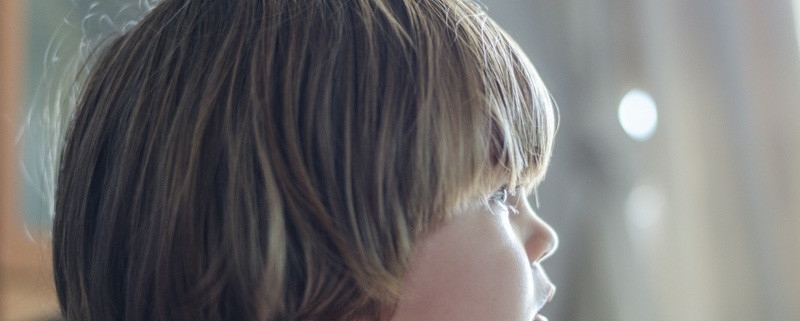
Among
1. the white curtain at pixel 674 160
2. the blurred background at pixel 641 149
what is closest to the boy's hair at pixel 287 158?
the blurred background at pixel 641 149

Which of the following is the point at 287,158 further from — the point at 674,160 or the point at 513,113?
the point at 674,160

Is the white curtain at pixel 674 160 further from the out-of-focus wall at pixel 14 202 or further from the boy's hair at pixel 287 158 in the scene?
the out-of-focus wall at pixel 14 202

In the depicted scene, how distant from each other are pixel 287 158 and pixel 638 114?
2.17 feet

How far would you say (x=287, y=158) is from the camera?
571 mm

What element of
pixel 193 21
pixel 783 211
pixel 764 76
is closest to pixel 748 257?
pixel 783 211

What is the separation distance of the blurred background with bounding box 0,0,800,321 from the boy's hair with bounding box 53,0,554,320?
0.32 m

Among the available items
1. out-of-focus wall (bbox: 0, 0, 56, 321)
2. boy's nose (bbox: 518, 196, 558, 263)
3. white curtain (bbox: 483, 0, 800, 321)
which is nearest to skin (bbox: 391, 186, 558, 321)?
boy's nose (bbox: 518, 196, 558, 263)

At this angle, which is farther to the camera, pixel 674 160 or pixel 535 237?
pixel 674 160

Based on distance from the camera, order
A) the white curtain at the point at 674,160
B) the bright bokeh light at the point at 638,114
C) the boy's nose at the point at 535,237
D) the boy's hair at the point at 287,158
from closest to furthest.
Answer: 1. the boy's hair at the point at 287,158
2. the boy's nose at the point at 535,237
3. the white curtain at the point at 674,160
4. the bright bokeh light at the point at 638,114

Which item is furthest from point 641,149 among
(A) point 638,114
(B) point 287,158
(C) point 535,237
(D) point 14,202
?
(D) point 14,202

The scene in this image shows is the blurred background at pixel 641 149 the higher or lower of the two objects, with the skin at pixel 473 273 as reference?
lower

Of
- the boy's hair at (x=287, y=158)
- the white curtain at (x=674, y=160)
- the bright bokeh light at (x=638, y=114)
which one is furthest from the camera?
the bright bokeh light at (x=638, y=114)

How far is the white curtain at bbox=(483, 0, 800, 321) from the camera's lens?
96cm

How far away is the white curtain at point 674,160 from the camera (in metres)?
0.96
